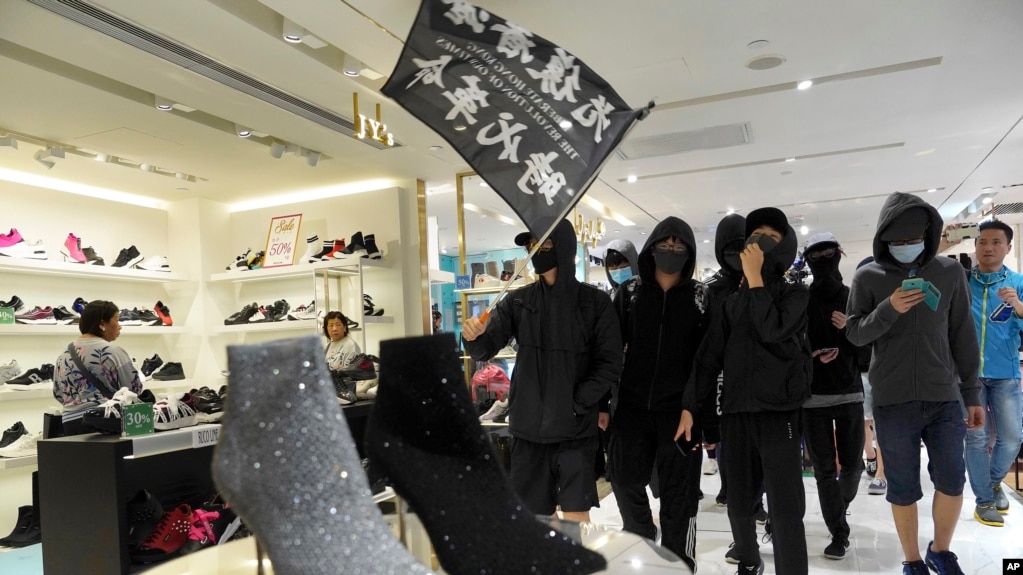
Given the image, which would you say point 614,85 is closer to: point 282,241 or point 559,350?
point 559,350

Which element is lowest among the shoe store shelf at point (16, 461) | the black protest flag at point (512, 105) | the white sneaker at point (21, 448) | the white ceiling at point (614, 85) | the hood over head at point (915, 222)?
the shoe store shelf at point (16, 461)

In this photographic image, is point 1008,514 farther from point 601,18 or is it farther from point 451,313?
point 451,313

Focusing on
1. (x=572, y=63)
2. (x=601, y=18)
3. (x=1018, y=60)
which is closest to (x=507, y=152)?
(x=572, y=63)

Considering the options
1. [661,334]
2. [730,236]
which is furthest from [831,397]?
[661,334]

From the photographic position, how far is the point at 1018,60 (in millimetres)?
4273

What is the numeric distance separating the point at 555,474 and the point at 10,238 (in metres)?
5.17

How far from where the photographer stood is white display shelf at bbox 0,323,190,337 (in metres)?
5.14

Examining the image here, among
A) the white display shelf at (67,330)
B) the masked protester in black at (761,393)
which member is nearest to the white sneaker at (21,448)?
the white display shelf at (67,330)

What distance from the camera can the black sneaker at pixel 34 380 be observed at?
5.18 metres

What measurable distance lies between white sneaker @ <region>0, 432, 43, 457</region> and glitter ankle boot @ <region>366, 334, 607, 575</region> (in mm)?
5114

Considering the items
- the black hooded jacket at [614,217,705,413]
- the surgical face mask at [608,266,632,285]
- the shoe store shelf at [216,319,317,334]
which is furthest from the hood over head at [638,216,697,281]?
the shoe store shelf at [216,319,317,334]

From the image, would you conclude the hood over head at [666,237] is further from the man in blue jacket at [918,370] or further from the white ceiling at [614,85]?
the white ceiling at [614,85]

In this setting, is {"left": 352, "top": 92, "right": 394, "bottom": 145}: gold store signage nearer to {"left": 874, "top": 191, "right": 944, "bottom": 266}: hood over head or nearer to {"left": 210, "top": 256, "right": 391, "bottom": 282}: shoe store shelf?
{"left": 210, "top": 256, "right": 391, "bottom": 282}: shoe store shelf

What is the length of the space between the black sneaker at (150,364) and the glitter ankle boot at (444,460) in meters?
6.40
